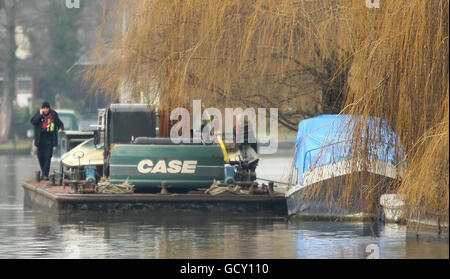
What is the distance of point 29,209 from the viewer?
23.8 metres

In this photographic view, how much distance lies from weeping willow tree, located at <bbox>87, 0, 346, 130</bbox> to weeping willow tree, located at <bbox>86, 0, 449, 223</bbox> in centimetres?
2

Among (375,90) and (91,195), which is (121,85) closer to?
(91,195)

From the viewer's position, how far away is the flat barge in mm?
21422

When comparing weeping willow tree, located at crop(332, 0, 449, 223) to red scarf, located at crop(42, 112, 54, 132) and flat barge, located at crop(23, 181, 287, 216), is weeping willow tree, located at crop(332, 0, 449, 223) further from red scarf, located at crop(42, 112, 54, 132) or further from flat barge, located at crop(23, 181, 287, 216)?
red scarf, located at crop(42, 112, 54, 132)

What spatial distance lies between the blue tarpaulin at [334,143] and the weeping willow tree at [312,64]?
75 millimetres

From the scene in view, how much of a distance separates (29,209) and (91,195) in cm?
271

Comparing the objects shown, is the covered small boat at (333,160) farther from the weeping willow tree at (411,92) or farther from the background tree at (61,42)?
the background tree at (61,42)

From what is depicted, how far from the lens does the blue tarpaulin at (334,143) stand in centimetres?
1761

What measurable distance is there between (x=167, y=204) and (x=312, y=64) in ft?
12.3

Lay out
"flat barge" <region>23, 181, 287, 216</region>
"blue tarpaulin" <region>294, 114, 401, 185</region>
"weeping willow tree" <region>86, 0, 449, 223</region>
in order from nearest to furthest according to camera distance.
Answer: "weeping willow tree" <region>86, 0, 449, 223</region> → "blue tarpaulin" <region>294, 114, 401, 185</region> → "flat barge" <region>23, 181, 287, 216</region>

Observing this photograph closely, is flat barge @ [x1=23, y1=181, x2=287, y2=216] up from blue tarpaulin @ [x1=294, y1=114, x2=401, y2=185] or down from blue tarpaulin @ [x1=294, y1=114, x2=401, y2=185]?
down
